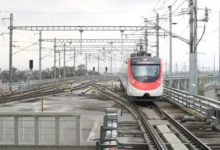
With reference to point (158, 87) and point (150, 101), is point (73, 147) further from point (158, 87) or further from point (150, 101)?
point (150, 101)

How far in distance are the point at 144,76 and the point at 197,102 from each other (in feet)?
20.5

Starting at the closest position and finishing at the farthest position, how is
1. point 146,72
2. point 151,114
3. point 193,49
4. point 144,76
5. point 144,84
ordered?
point 151,114 → point 193,49 → point 144,84 → point 144,76 → point 146,72

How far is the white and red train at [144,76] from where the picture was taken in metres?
31.4

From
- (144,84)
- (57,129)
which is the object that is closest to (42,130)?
(57,129)

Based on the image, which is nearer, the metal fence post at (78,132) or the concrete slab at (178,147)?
the concrete slab at (178,147)

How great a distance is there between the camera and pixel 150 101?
34.2m

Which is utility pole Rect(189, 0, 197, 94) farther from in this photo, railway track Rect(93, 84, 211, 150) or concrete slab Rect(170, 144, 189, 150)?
concrete slab Rect(170, 144, 189, 150)

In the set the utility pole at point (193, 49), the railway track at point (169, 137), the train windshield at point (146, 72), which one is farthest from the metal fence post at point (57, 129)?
the train windshield at point (146, 72)

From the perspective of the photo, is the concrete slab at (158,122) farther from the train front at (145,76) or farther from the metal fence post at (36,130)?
the metal fence post at (36,130)

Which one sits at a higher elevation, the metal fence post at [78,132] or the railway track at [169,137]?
the metal fence post at [78,132]

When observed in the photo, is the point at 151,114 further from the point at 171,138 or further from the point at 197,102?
the point at 171,138

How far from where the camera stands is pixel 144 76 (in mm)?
31875

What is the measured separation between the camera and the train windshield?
31.8 metres

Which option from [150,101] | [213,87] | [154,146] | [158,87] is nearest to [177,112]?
[158,87]
